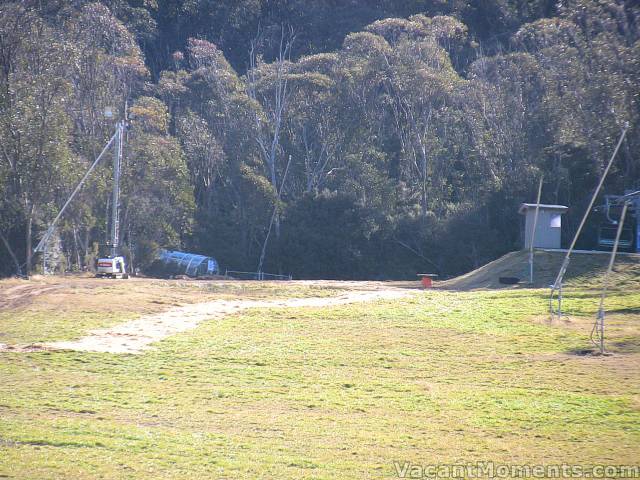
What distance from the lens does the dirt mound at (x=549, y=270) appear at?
28484 mm

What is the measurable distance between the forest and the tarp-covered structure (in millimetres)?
1016

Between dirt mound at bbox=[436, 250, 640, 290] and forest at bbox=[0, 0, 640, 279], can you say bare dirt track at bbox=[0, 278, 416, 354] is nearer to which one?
dirt mound at bbox=[436, 250, 640, 290]

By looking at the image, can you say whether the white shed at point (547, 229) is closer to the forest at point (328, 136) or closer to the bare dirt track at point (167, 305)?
the bare dirt track at point (167, 305)

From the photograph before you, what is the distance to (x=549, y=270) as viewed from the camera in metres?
29.9

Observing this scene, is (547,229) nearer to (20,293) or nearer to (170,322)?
(170,322)

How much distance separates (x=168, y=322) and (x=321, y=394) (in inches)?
332

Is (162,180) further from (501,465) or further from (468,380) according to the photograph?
(501,465)

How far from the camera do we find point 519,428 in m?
12.1

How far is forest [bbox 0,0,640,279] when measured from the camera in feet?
127

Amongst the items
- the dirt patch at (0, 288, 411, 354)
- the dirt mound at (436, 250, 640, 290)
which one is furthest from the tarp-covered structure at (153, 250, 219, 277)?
the dirt patch at (0, 288, 411, 354)

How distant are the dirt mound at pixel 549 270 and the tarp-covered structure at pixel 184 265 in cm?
1602

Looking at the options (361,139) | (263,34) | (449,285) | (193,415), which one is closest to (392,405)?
(193,415)

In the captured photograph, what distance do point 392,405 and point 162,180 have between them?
34519mm

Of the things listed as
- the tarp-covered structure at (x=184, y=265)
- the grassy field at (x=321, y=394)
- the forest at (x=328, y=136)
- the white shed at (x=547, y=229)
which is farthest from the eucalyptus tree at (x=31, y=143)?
the white shed at (x=547, y=229)
